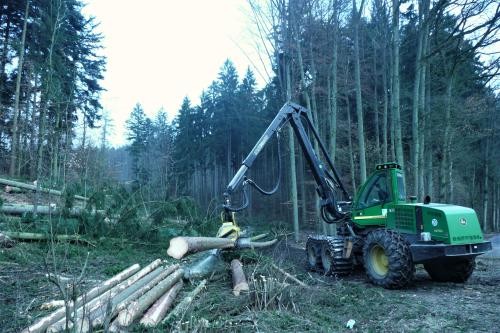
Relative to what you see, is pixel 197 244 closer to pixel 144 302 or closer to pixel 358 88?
pixel 144 302

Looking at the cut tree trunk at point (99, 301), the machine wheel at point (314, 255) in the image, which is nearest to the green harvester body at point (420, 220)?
the machine wheel at point (314, 255)

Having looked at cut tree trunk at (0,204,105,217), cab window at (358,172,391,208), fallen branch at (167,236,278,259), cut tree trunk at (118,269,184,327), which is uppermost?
cab window at (358,172,391,208)

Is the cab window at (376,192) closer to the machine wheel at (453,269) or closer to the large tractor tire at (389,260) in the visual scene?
the large tractor tire at (389,260)

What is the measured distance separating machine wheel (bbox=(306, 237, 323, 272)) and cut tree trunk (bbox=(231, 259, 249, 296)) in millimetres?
3134

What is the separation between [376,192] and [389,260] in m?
1.91

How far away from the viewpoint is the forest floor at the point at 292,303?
17.1 ft

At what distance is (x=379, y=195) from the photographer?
9242 millimetres

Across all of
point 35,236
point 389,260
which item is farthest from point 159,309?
point 35,236

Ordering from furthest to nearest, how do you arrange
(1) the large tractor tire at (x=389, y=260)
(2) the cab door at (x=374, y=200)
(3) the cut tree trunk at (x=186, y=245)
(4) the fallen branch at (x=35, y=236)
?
(4) the fallen branch at (x=35, y=236), (2) the cab door at (x=374, y=200), (1) the large tractor tire at (x=389, y=260), (3) the cut tree trunk at (x=186, y=245)

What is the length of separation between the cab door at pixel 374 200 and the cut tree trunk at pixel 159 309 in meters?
4.79

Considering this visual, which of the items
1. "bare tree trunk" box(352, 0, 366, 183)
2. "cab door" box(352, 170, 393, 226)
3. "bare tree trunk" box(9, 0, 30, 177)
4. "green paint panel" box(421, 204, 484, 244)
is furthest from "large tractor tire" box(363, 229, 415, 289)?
"bare tree trunk" box(9, 0, 30, 177)

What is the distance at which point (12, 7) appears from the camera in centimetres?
2339

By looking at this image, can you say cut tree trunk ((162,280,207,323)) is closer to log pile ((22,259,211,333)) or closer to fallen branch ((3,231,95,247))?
log pile ((22,259,211,333))

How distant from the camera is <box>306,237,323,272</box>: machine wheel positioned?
34.3ft
